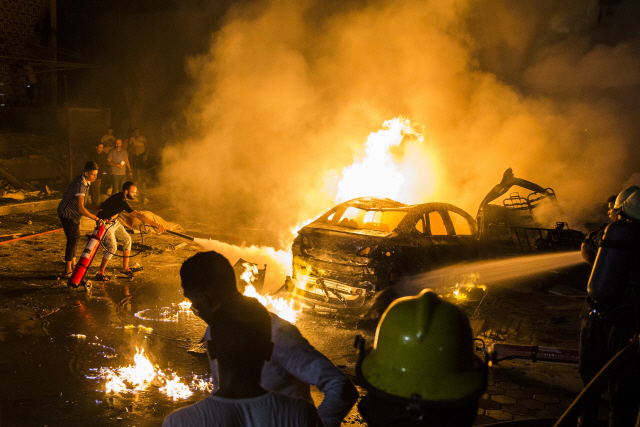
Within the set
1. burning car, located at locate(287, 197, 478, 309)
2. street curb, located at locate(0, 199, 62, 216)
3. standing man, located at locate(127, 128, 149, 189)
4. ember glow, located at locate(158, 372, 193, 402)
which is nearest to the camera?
ember glow, located at locate(158, 372, 193, 402)

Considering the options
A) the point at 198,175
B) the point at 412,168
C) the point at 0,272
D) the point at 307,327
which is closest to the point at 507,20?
the point at 412,168

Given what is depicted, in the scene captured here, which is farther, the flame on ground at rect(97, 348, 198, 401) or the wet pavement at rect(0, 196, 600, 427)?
the flame on ground at rect(97, 348, 198, 401)

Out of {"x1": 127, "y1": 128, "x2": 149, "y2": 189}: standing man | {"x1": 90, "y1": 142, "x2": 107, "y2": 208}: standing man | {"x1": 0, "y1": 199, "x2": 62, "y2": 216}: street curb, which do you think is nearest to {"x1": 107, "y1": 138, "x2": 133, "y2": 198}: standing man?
{"x1": 90, "y1": 142, "x2": 107, "y2": 208}: standing man

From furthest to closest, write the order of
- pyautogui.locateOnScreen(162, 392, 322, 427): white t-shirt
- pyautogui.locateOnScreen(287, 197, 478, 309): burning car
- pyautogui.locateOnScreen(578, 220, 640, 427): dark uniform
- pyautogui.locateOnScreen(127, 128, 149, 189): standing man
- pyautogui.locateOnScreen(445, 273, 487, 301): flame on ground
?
pyautogui.locateOnScreen(127, 128, 149, 189): standing man < pyautogui.locateOnScreen(445, 273, 487, 301): flame on ground < pyautogui.locateOnScreen(287, 197, 478, 309): burning car < pyautogui.locateOnScreen(578, 220, 640, 427): dark uniform < pyautogui.locateOnScreen(162, 392, 322, 427): white t-shirt

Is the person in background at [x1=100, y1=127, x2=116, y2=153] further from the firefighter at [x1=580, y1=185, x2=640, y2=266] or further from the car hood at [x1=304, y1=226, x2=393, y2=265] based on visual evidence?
the firefighter at [x1=580, y1=185, x2=640, y2=266]

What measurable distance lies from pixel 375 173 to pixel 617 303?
9655 millimetres

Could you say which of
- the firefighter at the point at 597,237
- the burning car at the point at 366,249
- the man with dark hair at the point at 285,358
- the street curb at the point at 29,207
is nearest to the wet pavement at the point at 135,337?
the burning car at the point at 366,249

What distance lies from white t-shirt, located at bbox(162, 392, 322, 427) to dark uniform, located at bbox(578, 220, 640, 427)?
8.30 ft

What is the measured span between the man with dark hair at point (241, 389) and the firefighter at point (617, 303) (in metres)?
2.63

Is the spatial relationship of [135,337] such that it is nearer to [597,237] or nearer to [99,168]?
[597,237]

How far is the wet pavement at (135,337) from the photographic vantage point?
14.0 feet

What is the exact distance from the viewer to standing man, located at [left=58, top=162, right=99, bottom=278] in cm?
759

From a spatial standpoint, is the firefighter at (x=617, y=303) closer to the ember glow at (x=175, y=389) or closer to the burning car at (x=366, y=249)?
the burning car at (x=366, y=249)

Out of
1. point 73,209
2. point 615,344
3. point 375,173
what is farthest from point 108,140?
point 615,344
